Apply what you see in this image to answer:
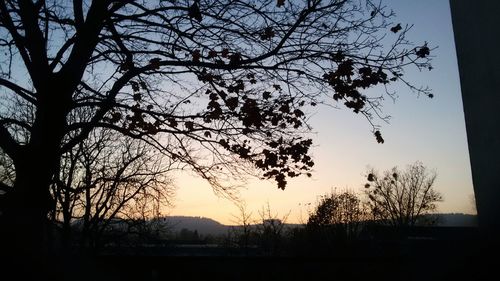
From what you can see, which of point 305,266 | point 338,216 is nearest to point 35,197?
point 305,266

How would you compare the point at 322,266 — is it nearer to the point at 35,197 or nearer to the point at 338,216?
the point at 35,197

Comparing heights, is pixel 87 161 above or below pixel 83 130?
above

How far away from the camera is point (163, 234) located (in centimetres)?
2262

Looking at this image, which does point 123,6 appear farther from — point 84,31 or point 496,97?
point 496,97

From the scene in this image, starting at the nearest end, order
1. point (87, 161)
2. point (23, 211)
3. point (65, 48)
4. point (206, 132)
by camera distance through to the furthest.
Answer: point (23, 211)
point (65, 48)
point (206, 132)
point (87, 161)

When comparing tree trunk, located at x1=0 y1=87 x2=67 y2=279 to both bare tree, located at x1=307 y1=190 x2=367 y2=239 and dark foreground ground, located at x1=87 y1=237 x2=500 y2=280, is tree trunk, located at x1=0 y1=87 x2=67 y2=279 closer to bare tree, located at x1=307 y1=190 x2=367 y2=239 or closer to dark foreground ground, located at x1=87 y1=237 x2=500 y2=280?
dark foreground ground, located at x1=87 y1=237 x2=500 y2=280

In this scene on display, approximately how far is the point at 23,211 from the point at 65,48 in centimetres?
266

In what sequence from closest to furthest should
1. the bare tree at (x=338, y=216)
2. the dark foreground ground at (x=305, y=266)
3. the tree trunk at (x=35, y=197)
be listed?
the tree trunk at (x=35, y=197) → the dark foreground ground at (x=305, y=266) → the bare tree at (x=338, y=216)

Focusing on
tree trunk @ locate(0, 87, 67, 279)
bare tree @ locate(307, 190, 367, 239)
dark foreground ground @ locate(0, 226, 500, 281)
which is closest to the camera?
tree trunk @ locate(0, 87, 67, 279)

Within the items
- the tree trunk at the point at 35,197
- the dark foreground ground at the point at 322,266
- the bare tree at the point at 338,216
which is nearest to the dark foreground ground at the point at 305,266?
the dark foreground ground at the point at 322,266

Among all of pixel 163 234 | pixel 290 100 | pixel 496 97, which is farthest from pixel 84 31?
pixel 163 234

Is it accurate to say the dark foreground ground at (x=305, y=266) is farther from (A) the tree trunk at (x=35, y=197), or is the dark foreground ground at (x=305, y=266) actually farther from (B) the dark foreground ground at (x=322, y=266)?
(A) the tree trunk at (x=35, y=197)

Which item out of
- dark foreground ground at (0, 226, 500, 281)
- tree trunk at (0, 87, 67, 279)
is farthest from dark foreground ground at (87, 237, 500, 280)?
tree trunk at (0, 87, 67, 279)

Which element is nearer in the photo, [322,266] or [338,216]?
[322,266]
